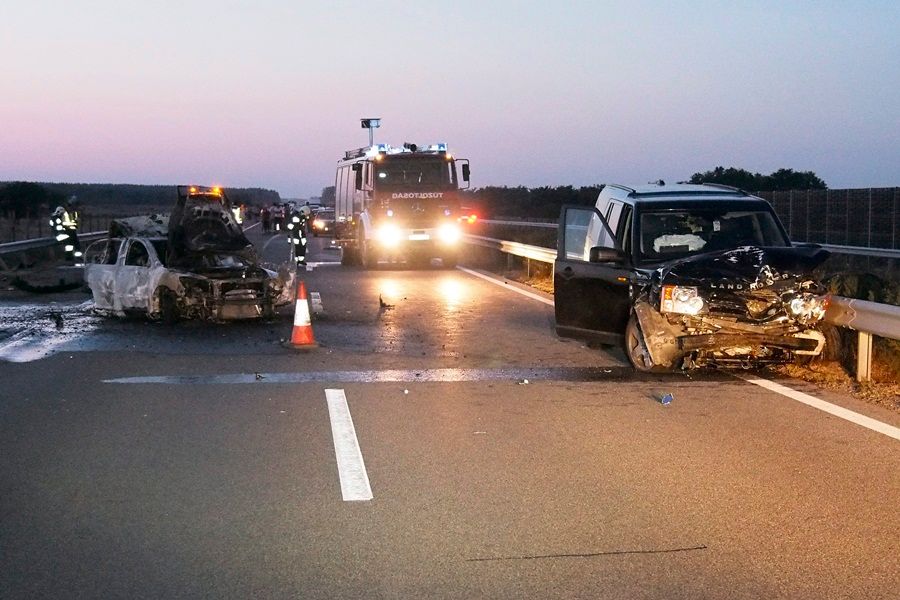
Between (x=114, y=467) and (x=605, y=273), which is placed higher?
(x=605, y=273)

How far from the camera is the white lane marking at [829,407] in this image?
852 cm

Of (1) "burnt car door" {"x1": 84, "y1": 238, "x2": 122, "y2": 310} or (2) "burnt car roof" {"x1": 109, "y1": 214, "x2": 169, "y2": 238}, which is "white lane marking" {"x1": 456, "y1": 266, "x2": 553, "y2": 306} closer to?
(2) "burnt car roof" {"x1": 109, "y1": 214, "x2": 169, "y2": 238}

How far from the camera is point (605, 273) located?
11961 millimetres

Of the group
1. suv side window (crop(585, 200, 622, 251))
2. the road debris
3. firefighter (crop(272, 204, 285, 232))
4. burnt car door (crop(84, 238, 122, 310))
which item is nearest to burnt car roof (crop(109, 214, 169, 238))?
burnt car door (crop(84, 238, 122, 310))

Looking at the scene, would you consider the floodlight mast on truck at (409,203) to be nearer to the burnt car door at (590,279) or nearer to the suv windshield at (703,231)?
the burnt car door at (590,279)

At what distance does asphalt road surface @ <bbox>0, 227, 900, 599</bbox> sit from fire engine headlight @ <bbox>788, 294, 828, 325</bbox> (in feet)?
2.88

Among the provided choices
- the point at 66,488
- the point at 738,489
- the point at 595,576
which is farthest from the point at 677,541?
the point at 66,488

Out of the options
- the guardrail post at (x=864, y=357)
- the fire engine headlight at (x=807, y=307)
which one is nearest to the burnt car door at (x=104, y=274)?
the fire engine headlight at (x=807, y=307)

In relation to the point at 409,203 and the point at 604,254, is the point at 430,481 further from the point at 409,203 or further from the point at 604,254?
the point at 409,203

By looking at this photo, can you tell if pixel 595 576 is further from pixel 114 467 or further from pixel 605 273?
pixel 605 273

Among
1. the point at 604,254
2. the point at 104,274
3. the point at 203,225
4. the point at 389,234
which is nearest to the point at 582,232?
the point at 604,254

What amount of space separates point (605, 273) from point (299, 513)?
6.31 meters

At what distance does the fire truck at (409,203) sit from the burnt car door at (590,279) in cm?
1527

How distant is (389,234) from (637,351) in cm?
1770
